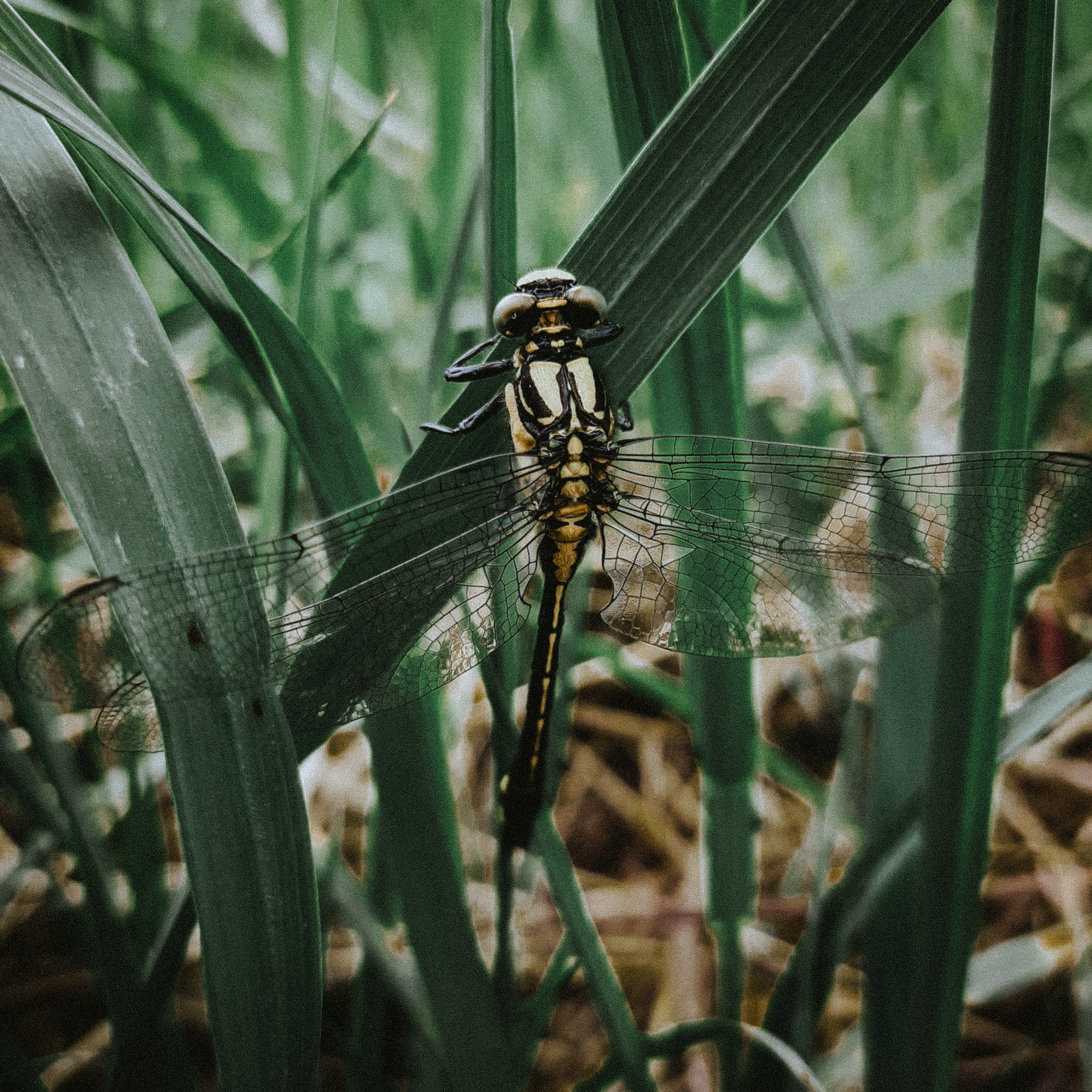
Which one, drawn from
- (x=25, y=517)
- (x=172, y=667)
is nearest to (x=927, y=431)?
(x=172, y=667)

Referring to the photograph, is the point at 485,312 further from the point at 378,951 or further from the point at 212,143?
the point at 378,951

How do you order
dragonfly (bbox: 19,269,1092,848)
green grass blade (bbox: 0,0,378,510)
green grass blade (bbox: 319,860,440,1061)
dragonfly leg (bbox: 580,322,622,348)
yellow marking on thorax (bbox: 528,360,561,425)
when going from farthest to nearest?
green grass blade (bbox: 319,860,440,1061) < yellow marking on thorax (bbox: 528,360,561,425) < dragonfly leg (bbox: 580,322,622,348) < dragonfly (bbox: 19,269,1092,848) < green grass blade (bbox: 0,0,378,510)

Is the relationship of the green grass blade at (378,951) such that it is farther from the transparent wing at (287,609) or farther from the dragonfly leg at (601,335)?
the dragonfly leg at (601,335)

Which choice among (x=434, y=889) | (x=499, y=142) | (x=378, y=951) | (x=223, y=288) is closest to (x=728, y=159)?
(x=499, y=142)

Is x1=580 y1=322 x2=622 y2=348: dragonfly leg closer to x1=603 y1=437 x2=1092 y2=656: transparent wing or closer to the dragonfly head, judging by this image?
the dragonfly head

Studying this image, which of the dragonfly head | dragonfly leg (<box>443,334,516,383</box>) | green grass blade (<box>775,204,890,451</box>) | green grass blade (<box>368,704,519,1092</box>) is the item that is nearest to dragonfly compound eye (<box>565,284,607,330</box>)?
the dragonfly head

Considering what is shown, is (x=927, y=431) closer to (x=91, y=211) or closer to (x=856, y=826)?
(x=856, y=826)

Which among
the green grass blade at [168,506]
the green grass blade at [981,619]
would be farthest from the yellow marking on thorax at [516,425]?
the green grass blade at [981,619]
